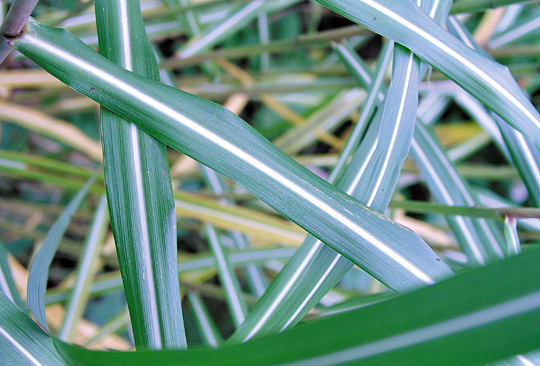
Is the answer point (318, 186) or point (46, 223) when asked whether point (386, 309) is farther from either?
point (46, 223)

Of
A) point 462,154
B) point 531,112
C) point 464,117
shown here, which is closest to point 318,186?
point 531,112

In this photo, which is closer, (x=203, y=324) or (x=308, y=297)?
(x=308, y=297)

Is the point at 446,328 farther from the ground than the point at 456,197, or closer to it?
closer to it

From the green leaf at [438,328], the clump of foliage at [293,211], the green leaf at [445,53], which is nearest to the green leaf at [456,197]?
the clump of foliage at [293,211]

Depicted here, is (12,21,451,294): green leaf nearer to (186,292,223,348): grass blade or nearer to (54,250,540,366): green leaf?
(54,250,540,366): green leaf

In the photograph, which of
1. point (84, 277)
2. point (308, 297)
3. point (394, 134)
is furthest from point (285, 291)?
point (84, 277)

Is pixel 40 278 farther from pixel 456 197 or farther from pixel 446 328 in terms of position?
pixel 456 197

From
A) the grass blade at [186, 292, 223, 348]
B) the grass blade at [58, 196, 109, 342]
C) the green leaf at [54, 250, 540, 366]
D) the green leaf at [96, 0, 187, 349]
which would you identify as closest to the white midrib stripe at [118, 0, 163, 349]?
the green leaf at [96, 0, 187, 349]

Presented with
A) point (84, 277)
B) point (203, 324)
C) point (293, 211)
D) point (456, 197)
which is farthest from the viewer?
point (203, 324)
